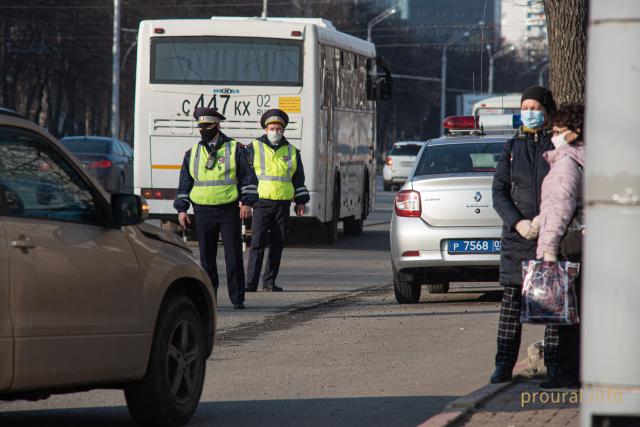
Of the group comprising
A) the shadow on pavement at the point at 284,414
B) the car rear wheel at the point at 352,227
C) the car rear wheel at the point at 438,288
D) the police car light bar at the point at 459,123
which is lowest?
the car rear wheel at the point at 352,227

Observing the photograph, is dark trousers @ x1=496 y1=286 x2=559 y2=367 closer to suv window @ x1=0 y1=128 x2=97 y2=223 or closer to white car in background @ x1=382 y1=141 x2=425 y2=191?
suv window @ x1=0 y1=128 x2=97 y2=223

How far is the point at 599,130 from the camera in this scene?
388 cm

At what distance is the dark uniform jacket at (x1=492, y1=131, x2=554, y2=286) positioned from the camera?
26.6 ft

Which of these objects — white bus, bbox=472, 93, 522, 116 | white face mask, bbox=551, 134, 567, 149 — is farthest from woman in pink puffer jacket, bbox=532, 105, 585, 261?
white bus, bbox=472, 93, 522, 116

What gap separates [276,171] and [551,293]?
25.6 feet

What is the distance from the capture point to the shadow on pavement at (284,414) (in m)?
7.41

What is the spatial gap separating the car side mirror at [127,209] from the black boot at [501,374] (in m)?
2.52

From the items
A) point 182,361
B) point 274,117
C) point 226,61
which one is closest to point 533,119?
point 182,361

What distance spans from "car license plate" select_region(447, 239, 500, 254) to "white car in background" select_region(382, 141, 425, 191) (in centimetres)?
3874

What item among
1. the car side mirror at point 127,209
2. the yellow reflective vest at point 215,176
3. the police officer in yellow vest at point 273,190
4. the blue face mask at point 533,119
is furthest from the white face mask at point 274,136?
the car side mirror at point 127,209

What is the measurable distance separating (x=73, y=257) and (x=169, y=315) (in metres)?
0.87

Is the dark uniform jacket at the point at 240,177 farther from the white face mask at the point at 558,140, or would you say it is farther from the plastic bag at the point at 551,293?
the plastic bag at the point at 551,293

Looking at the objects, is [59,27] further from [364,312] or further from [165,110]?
[364,312]

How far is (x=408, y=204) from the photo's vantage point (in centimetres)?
1333
